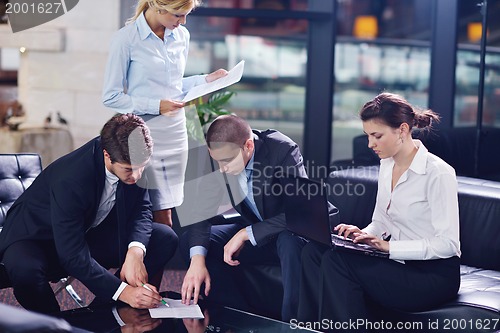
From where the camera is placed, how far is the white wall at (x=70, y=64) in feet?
18.7

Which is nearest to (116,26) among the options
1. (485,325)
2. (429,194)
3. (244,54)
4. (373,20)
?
(244,54)

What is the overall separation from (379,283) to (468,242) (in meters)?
0.74

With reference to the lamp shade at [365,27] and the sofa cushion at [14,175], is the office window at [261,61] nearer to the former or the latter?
the lamp shade at [365,27]

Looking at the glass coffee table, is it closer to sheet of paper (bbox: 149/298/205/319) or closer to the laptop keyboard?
sheet of paper (bbox: 149/298/205/319)

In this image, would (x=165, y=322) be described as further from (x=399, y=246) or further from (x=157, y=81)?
(x=157, y=81)

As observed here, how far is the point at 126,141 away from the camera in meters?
3.15

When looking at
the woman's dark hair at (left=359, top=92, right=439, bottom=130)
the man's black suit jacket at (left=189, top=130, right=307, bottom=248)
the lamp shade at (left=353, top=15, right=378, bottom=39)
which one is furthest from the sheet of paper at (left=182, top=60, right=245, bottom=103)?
the lamp shade at (left=353, top=15, right=378, bottom=39)

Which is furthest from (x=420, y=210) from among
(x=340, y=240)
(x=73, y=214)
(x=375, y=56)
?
(x=375, y=56)

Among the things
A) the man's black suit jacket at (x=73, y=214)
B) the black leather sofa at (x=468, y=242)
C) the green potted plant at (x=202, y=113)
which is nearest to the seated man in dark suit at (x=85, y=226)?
the man's black suit jacket at (x=73, y=214)

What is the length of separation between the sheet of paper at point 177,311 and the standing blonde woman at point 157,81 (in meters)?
0.97

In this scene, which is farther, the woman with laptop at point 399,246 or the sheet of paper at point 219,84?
the sheet of paper at point 219,84

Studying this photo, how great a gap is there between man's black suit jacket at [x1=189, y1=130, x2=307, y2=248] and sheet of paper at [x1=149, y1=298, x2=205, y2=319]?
0.57 m

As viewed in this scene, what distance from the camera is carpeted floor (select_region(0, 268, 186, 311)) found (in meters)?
4.14

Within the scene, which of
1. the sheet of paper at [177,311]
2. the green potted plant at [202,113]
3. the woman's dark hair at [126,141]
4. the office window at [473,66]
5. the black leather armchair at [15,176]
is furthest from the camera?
the office window at [473,66]
